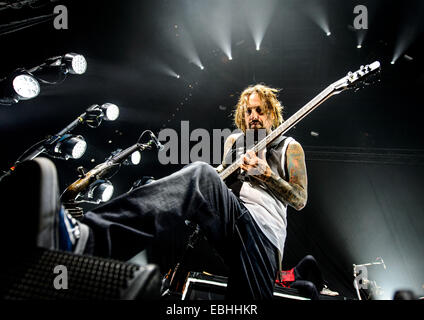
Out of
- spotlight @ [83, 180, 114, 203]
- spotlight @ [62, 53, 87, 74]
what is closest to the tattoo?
spotlight @ [83, 180, 114, 203]

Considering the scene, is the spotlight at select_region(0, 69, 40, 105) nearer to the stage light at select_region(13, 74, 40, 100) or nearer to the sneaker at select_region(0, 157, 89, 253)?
the stage light at select_region(13, 74, 40, 100)

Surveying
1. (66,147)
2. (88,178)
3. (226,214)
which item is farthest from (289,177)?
(66,147)

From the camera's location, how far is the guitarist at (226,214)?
827mm

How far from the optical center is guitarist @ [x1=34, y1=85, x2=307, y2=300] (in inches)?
32.6

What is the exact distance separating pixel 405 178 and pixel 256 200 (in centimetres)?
582

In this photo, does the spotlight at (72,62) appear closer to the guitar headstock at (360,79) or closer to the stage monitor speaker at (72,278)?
the stage monitor speaker at (72,278)

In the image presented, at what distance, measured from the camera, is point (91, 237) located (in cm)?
74

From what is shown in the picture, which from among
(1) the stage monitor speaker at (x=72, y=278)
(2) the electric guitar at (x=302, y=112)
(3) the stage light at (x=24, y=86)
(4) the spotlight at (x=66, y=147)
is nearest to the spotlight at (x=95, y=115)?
(4) the spotlight at (x=66, y=147)

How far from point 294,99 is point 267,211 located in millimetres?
4958

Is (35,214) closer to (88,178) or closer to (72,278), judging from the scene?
(72,278)

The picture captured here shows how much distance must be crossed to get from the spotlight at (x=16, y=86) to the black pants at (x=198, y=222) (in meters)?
2.27

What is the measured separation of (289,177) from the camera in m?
1.76

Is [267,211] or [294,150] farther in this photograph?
[294,150]
